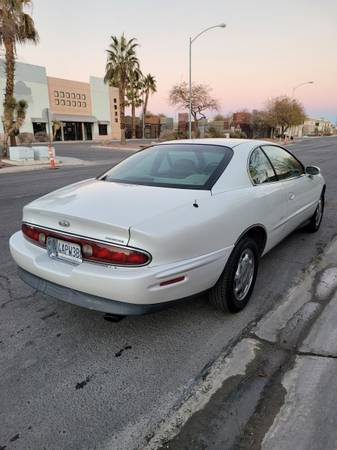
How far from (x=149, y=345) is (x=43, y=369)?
2.64 ft

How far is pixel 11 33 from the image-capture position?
18688 millimetres

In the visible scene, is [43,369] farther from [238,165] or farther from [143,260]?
[238,165]

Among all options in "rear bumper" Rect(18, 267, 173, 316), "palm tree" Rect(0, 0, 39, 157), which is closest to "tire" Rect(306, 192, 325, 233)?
"rear bumper" Rect(18, 267, 173, 316)

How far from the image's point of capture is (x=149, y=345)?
282cm

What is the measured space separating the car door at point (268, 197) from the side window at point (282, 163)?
0.15 metres

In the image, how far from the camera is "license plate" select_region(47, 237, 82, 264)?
2592 mm

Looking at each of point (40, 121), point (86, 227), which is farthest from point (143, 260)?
point (40, 121)

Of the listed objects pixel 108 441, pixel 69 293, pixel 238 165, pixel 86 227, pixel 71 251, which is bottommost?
pixel 108 441

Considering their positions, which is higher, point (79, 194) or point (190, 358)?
point (79, 194)

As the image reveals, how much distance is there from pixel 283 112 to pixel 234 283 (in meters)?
63.9

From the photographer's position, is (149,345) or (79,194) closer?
(149,345)

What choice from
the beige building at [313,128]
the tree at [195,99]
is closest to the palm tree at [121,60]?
the tree at [195,99]

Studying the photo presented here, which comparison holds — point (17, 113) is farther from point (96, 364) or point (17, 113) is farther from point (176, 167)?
point (96, 364)

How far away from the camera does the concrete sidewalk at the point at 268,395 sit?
1958 millimetres
